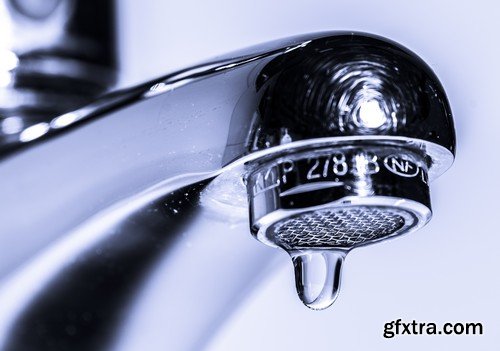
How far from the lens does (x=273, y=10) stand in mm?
532

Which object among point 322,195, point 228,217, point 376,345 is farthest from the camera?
point 376,345

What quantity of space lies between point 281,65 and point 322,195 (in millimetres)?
47

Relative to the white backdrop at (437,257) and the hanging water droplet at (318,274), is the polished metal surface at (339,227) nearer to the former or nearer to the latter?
the hanging water droplet at (318,274)

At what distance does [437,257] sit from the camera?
511 millimetres

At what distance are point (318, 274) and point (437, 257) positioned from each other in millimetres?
192

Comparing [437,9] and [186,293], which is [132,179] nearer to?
[186,293]

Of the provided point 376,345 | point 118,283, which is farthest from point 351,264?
point 118,283

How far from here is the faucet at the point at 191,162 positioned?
275mm

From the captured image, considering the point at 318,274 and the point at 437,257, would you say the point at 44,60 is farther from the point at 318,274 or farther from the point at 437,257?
the point at 437,257

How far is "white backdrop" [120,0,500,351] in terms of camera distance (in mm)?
510

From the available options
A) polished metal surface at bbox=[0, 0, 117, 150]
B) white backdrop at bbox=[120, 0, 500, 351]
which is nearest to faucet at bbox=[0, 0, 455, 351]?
polished metal surface at bbox=[0, 0, 117, 150]

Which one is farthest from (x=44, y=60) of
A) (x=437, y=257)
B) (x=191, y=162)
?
(x=437, y=257)

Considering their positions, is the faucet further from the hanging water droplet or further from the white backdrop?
the white backdrop

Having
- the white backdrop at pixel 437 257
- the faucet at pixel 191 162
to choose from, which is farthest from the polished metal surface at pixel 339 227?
the white backdrop at pixel 437 257
